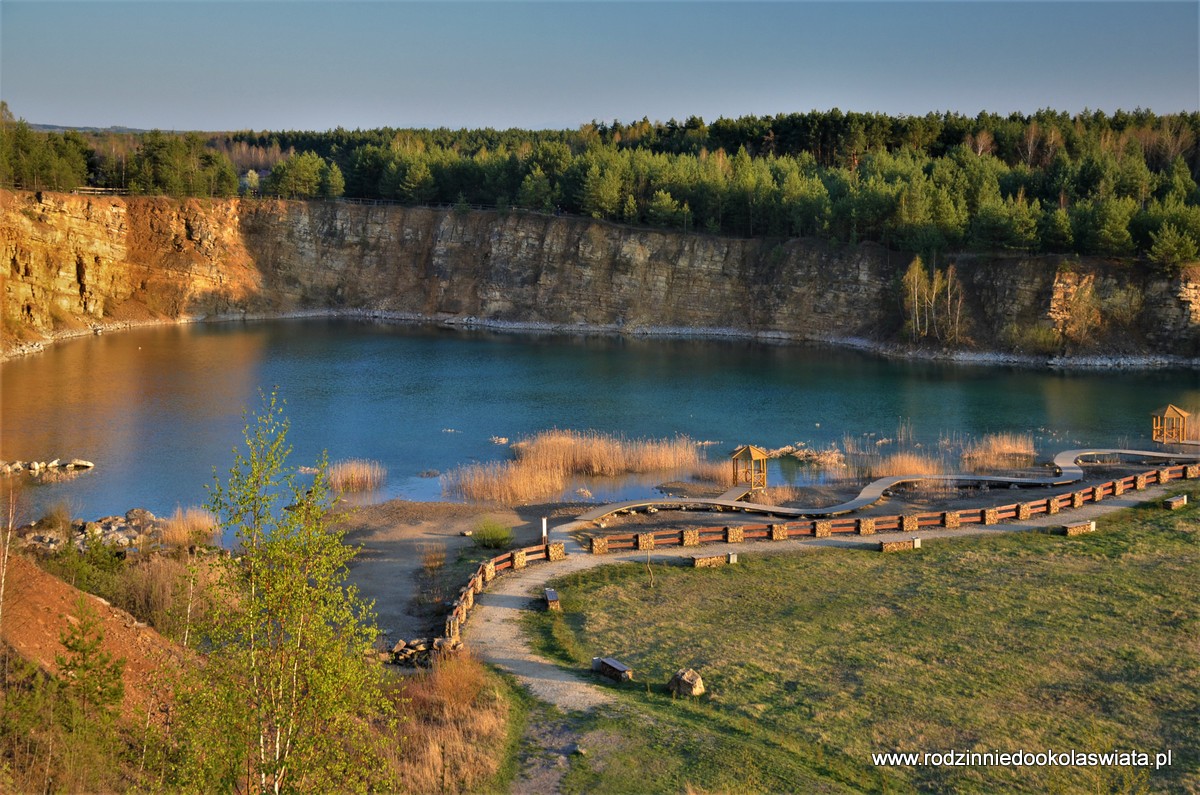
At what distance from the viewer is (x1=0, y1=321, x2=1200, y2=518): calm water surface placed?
46.4 metres

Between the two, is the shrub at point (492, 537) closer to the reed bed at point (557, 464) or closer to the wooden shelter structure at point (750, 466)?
the reed bed at point (557, 464)

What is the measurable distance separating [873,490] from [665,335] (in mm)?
57968

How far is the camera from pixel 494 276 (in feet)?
347

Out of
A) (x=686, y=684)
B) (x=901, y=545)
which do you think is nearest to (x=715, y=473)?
(x=901, y=545)

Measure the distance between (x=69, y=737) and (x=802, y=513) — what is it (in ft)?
82.1

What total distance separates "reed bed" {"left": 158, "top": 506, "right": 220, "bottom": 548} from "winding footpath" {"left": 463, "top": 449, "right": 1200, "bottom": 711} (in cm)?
1026

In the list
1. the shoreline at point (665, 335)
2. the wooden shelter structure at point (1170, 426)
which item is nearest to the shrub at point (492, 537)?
the wooden shelter structure at point (1170, 426)

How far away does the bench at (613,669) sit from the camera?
851 inches

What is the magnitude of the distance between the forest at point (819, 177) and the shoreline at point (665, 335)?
345 inches

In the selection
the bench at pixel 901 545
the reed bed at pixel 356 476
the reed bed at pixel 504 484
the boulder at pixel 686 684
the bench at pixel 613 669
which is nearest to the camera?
the boulder at pixel 686 684

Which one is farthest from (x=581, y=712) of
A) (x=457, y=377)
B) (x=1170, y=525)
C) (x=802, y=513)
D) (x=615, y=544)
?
(x=457, y=377)

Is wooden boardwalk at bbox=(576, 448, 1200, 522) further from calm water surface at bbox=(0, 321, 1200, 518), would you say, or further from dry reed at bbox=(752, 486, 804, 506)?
calm water surface at bbox=(0, 321, 1200, 518)

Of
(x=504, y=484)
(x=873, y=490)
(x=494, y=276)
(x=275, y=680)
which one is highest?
(x=494, y=276)

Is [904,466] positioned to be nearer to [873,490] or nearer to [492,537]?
[873,490]
